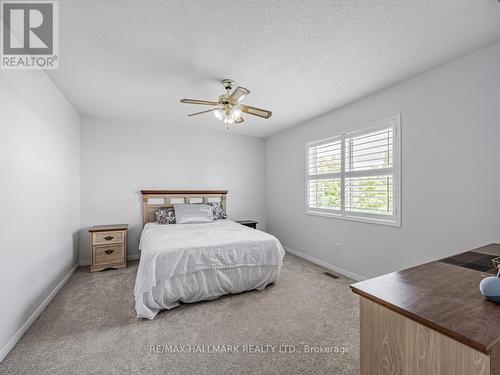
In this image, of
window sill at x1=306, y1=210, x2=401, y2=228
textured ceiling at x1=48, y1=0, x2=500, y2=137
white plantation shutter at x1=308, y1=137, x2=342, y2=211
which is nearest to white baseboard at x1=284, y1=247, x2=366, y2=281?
window sill at x1=306, y1=210, x2=401, y2=228

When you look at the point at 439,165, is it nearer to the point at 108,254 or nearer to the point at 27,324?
the point at 27,324

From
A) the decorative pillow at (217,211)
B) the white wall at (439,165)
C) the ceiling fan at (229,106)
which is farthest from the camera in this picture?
the decorative pillow at (217,211)

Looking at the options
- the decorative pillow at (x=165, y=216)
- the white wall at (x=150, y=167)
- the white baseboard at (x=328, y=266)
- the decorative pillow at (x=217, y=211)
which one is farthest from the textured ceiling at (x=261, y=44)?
the white baseboard at (x=328, y=266)

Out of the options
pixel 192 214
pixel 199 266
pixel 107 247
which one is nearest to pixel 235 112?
pixel 199 266

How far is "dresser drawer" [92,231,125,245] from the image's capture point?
343cm

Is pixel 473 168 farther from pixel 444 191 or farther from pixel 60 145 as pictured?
pixel 60 145

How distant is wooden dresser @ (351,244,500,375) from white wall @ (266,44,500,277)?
117cm

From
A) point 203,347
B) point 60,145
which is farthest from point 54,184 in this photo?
point 203,347

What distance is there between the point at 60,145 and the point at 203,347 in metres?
3.02

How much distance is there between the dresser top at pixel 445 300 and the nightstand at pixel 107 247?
12.0ft

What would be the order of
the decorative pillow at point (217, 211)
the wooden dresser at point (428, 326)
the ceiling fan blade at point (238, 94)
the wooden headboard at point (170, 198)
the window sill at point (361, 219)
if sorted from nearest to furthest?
the wooden dresser at point (428, 326)
the ceiling fan blade at point (238, 94)
the window sill at point (361, 219)
the wooden headboard at point (170, 198)
the decorative pillow at point (217, 211)

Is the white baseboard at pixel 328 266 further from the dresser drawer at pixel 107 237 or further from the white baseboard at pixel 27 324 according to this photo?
the white baseboard at pixel 27 324

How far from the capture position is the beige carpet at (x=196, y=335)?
160 cm

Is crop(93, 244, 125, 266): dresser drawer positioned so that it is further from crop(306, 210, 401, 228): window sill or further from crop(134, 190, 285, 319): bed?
crop(306, 210, 401, 228): window sill
